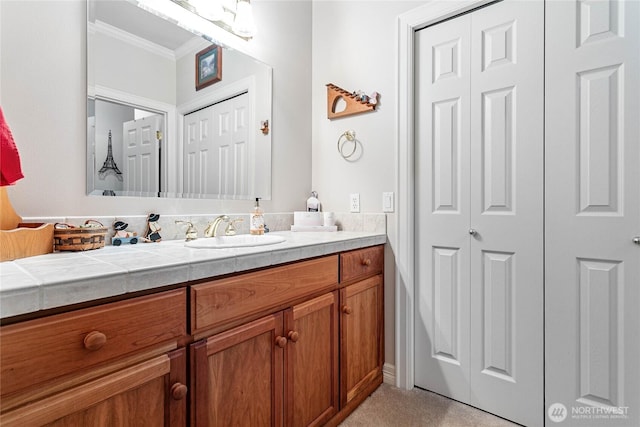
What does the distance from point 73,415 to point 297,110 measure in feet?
6.34

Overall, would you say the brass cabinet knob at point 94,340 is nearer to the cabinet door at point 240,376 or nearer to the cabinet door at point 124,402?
the cabinet door at point 124,402

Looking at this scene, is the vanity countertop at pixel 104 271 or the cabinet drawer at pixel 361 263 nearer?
the vanity countertop at pixel 104 271

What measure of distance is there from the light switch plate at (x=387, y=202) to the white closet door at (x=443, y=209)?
5.8 inches

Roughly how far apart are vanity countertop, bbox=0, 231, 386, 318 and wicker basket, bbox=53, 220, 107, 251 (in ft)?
0.10

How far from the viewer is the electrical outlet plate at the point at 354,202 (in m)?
2.05

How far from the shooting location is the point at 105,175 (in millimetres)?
1330

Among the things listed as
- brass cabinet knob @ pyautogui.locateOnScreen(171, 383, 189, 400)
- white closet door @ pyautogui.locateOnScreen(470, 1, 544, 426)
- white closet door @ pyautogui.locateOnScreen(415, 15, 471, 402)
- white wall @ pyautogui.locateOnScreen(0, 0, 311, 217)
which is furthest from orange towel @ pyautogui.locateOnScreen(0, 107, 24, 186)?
white closet door @ pyautogui.locateOnScreen(470, 1, 544, 426)

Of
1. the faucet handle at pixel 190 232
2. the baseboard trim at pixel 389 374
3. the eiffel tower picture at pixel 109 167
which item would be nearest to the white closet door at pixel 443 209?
the baseboard trim at pixel 389 374

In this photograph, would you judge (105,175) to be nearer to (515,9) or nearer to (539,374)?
(515,9)

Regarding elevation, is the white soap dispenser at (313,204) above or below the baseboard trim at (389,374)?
above

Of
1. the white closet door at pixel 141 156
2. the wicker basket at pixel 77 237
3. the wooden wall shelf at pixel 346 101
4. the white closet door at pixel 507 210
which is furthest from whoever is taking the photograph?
the wooden wall shelf at pixel 346 101

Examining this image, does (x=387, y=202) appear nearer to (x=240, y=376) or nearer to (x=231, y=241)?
(x=231, y=241)

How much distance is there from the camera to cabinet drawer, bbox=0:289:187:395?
63 cm

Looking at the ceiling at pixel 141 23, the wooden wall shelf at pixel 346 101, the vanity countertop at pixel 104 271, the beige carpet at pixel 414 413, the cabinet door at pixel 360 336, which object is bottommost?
the beige carpet at pixel 414 413
